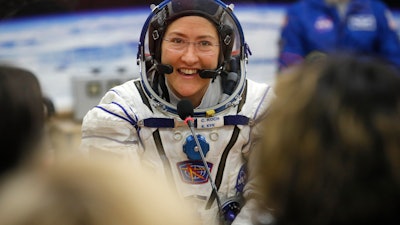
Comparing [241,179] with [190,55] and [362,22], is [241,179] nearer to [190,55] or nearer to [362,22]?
[190,55]

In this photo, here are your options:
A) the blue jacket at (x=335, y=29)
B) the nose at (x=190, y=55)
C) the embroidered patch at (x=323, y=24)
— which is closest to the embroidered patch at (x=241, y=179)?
the nose at (x=190, y=55)

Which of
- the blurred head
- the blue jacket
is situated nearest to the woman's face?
the blurred head

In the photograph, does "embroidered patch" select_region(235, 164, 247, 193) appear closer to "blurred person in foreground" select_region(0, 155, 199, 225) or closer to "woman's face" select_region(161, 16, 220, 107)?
"woman's face" select_region(161, 16, 220, 107)

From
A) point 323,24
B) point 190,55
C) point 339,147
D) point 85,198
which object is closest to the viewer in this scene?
point 85,198

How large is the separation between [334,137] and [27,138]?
477mm

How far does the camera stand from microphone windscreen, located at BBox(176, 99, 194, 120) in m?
1.83

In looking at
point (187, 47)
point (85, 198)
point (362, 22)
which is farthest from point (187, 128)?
point (362, 22)

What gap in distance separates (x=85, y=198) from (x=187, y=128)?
112 cm

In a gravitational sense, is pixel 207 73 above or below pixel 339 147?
below

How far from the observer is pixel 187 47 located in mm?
1953

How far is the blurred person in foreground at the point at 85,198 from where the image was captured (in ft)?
2.74

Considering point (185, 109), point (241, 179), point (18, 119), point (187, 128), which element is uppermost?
point (18, 119)

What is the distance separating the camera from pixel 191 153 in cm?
192

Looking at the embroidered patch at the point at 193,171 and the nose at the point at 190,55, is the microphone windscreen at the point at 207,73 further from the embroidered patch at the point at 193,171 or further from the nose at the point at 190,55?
the embroidered patch at the point at 193,171
